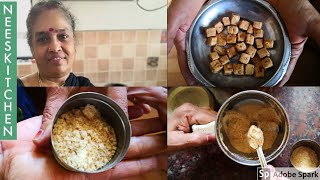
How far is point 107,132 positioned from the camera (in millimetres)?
1863

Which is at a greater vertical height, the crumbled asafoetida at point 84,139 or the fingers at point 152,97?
the fingers at point 152,97

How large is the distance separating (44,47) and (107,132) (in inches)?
16.9

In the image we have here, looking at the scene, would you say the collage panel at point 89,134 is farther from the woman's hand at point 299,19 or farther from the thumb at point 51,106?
the woman's hand at point 299,19

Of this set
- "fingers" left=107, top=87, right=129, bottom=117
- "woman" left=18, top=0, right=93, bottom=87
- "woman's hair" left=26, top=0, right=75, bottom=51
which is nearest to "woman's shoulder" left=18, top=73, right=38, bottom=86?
"woman" left=18, top=0, right=93, bottom=87

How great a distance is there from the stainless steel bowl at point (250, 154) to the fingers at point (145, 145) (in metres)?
0.23

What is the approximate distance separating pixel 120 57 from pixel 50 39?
291mm

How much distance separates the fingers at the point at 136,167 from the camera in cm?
186

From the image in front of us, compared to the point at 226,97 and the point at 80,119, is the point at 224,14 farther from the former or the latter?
the point at 80,119

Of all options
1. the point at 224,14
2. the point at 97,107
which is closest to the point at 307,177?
the point at 224,14

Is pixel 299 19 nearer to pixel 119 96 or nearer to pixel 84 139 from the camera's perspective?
pixel 119 96

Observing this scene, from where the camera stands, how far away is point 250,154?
6.11ft

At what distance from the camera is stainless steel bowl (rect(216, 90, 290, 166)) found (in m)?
1.85

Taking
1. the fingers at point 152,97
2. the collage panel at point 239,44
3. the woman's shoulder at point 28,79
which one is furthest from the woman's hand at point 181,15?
the woman's shoulder at point 28,79

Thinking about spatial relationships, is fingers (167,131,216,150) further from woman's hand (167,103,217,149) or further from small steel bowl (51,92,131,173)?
small steel bowl (51,92,131,173)
